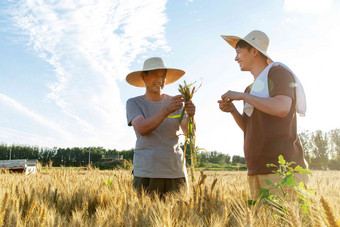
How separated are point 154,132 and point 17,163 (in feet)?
50.0

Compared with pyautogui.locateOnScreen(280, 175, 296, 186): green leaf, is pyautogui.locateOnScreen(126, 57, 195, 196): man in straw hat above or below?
above

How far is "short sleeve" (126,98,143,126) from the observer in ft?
8.90

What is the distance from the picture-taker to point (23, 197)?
1900 mm

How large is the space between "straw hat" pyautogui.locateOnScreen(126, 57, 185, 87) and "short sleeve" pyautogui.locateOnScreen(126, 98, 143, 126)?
363 millimetres

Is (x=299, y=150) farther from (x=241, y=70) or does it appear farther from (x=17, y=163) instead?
(x=17, y=163)

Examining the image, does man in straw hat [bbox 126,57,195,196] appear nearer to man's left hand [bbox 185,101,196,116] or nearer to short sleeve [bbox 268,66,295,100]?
man's left hand [bbox 185,101,196,116]

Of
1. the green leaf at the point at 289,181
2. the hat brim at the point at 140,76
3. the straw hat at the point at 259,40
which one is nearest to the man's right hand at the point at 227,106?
the straw hat at the point at 259,40

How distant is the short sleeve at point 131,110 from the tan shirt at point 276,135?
1204mm

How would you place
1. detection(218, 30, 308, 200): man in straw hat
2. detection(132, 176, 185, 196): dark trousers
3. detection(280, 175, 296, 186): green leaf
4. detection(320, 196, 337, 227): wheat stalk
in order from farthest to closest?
1. detection(132, 176, 185, 196): dark trousers
2. detection(218, 30, 308, 200): man in straw hat
3. detection(280, 175, 296, 186): green leaf
4. detection(320, 196, 337, 227): wheat stalk

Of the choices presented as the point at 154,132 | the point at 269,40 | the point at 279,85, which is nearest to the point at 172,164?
the point at 154,132

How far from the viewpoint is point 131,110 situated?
9.03ft

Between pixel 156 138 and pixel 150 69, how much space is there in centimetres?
72

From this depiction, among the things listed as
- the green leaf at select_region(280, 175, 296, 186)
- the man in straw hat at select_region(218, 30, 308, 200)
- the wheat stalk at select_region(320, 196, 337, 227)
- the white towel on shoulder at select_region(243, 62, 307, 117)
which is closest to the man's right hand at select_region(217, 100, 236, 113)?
the man in straw hat at select_region(218, 30, 308, 200)

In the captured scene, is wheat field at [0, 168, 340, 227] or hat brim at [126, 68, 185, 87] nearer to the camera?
wheat field at [0, 168, 340, 227]
